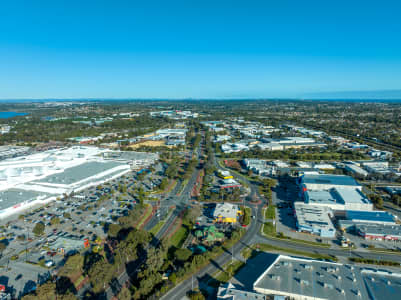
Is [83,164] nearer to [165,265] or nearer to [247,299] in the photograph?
[165,265]

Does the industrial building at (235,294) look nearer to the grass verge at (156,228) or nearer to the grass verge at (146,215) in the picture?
the grass verge at (156,228)

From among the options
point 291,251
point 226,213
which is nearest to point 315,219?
point 291,251

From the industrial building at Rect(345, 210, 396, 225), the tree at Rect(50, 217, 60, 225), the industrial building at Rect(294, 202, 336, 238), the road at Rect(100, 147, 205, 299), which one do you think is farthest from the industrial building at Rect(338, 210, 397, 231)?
the tree at Rect(50, 217, 60, 225)

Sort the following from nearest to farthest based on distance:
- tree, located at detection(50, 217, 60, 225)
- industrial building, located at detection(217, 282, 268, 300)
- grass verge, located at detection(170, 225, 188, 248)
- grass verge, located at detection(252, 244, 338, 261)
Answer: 1. industrial building, located at detection(217, 282, 268, 300)
2. grass verge, located at detection(252, 244, 338, 261)
3. grass verge, located at detection(170, 225, 188, 248)
4. tree, located at detection(50, 217, 60, 225)

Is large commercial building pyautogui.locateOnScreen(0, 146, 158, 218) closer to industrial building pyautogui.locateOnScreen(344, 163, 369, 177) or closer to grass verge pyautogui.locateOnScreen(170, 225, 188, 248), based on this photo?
grass verge pyautogui.locateOnScreen(170, 225, 188, 248)

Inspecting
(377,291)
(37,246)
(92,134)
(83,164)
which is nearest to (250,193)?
(377,291)

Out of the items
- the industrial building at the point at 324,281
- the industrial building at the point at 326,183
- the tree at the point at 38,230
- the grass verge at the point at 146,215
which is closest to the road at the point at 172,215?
the grass verge at the point at 146,215
